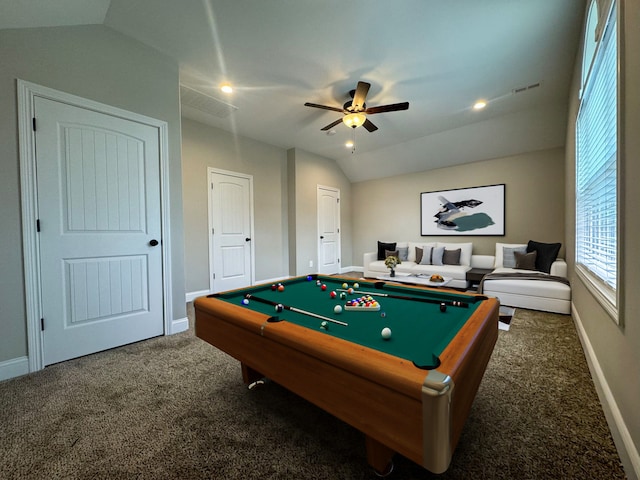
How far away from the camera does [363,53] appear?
2525 millimetres

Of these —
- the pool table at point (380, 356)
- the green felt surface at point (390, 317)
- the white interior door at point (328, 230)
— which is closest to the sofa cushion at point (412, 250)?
the white interior door at point (328, 230)

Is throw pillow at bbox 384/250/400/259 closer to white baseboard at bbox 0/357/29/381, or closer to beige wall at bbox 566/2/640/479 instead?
beige wall at bbox 566/2/640/479

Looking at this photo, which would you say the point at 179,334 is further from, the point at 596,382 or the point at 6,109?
the point at 596,382

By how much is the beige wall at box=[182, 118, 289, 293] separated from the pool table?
8.90ft

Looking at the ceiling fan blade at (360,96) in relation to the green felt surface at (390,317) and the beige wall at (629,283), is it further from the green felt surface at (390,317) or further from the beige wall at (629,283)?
the green felt surface at (390,317)

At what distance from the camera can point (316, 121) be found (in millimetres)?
4086

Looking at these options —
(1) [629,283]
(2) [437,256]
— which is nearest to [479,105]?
(2) [437,256]

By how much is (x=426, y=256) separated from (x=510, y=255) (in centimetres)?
137

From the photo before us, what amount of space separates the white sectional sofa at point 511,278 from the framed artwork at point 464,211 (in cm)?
43

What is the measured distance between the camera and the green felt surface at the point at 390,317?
1.00 meters

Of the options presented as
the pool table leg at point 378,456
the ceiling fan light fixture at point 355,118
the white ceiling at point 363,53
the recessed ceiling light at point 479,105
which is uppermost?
the recessed ceiling light at point 479,105

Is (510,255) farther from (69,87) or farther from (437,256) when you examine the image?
(69,87)

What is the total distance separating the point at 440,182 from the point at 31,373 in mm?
6321

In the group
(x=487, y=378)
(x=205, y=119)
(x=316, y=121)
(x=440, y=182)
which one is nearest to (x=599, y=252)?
(x=487, y=378)
